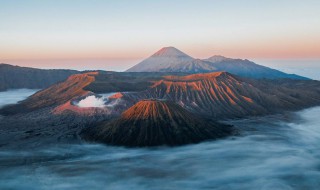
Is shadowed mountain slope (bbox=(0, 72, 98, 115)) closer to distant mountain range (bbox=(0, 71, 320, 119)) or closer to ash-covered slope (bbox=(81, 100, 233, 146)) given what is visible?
distant mountain range (bbox=(0, 71, 320, 119))

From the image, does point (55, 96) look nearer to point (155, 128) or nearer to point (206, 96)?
point (206, 96)

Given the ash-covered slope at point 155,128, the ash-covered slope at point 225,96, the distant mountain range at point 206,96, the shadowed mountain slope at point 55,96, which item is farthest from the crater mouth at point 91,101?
the ash-covered slope at point 155,128

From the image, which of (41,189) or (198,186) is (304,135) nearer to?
(198,186)

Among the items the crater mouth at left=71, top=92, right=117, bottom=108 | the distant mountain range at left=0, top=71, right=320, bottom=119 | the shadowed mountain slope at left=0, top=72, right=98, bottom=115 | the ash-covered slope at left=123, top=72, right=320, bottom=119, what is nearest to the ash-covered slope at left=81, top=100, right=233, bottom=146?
the crater mouth at left=71, top=92, right=117, bottom=108

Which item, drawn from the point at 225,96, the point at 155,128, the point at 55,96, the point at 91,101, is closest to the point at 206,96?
the point at 225,96

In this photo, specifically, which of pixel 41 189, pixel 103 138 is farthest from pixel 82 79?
pixel 41 189
